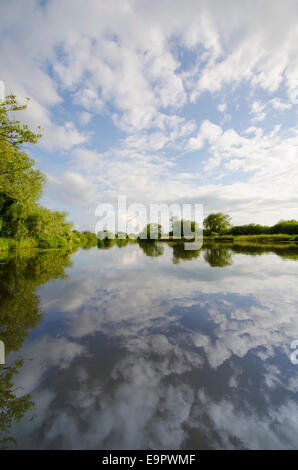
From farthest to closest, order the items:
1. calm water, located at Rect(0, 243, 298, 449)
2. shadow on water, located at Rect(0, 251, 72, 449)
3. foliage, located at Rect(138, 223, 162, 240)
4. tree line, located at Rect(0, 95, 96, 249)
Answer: foliage, located at Rect(138, 223, 162, 240), tree line, located at Rect(0, 95, 96, 249), shadow on water, located at Rect(0, 251, 72, 449), calm water, located at Rect(0, 243, 298, 449)

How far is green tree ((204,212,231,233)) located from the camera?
6856 cm

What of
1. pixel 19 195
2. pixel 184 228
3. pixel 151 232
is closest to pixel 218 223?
pixel 184 228

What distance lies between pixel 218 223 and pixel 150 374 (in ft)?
238

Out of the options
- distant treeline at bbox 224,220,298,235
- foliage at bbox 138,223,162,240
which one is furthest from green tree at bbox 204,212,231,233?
foliage at bbox 138,223,162,240

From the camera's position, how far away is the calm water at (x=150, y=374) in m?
1.50

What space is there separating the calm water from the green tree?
6872cm

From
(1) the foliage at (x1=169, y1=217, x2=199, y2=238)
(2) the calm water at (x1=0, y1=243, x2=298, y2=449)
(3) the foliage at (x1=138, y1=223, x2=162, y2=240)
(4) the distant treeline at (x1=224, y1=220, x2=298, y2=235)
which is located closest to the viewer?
(2) the calm water at (x1=0, y1=243, x2=298, y2=449)

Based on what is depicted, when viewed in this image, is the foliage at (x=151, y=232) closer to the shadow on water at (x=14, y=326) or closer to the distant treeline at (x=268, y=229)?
the distant treeline at (x=268, y=229)

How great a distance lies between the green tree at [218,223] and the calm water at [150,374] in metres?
68.7

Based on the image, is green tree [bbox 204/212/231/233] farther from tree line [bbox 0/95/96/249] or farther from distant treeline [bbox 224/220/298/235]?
tree line [bbox 0/95/96/249]

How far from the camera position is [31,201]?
18531mm

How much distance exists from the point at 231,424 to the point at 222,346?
123 centimetres

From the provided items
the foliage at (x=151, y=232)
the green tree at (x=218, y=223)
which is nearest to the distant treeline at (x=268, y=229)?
the green tree at (x=218, y=223)

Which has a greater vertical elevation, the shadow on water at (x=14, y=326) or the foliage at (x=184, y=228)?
the foliage at (x=184, y=228)
